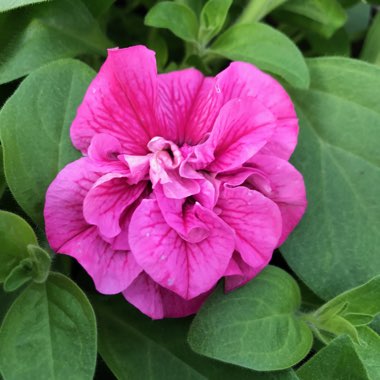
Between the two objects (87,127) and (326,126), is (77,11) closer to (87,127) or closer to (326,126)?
(87,127)

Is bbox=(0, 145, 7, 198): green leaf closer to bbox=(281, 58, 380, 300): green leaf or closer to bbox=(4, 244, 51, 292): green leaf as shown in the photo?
bbox=(4, 244, 51, 292): green leaf

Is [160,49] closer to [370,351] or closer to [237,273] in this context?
[237,273]

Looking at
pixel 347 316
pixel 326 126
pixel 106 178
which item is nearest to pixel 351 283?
pixel 347 316

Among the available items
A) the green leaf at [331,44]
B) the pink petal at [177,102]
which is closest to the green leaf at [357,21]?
the green leaf at [331,44]

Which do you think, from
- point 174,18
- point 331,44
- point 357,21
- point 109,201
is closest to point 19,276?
point 109,201

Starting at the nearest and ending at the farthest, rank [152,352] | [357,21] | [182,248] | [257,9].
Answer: [182,248]
[152,352]
[257,9]
[357,21]
